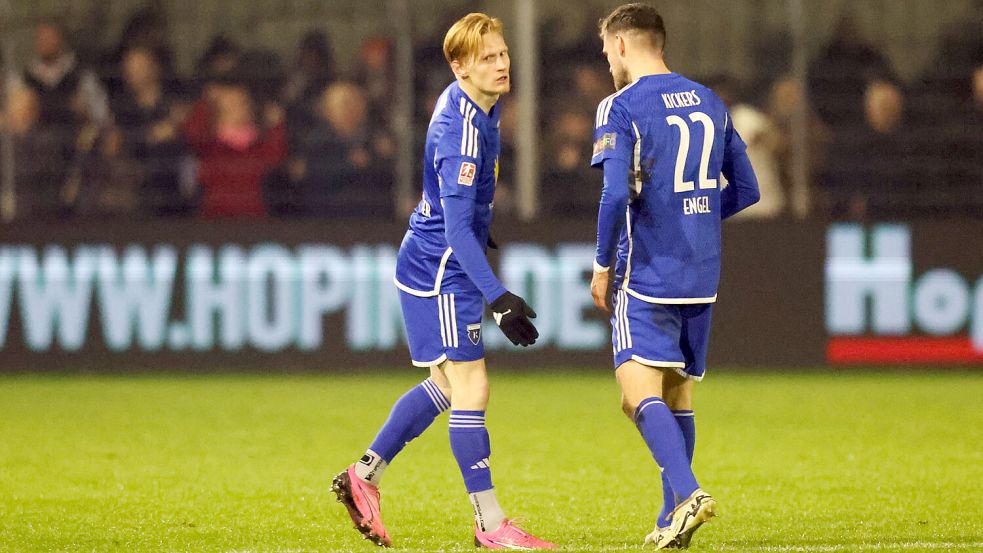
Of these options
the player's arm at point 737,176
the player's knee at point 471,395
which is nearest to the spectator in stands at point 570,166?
the player's arm at point 737,176

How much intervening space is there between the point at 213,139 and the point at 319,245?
1.28 metres

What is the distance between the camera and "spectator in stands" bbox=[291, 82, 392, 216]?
12062 millimetres

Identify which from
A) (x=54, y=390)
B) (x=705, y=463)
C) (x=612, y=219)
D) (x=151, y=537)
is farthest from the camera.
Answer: (x=54, y=390)

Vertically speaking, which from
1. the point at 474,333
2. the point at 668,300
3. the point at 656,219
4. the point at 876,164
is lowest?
the point at 876,164

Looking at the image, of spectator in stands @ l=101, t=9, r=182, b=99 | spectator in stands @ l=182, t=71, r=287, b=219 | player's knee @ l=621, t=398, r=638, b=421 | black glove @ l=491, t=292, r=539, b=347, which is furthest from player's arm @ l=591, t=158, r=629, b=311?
spectator in stands @ l=101, t=9, r=182, b=99

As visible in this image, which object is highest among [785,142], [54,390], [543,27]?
[543,27]

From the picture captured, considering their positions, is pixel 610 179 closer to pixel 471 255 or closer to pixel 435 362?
pixel 471 255

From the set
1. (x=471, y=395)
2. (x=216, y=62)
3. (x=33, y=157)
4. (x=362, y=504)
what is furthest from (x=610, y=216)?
(x=33, y=157)

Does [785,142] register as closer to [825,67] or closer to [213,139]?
[825,67]

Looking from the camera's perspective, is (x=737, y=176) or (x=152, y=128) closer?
(x=737, y=176)

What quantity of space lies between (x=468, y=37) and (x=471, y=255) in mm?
748

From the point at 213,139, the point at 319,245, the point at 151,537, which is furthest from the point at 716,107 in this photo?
the point at 213,139

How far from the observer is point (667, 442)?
5.13 meters

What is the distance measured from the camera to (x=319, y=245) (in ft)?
38.2
